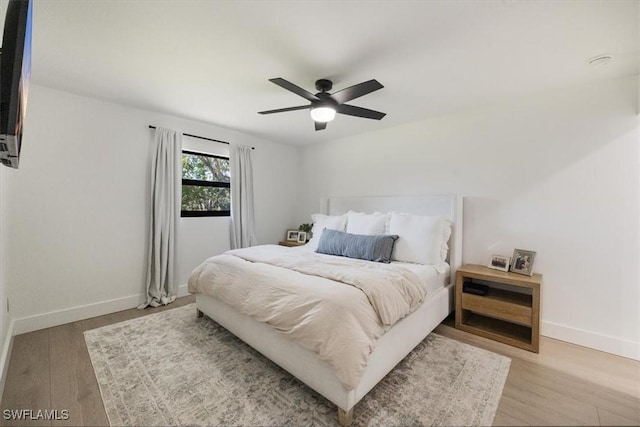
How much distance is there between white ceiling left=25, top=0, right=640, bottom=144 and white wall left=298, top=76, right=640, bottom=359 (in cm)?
27

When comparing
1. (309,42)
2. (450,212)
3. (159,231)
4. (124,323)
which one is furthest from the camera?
(159,231)

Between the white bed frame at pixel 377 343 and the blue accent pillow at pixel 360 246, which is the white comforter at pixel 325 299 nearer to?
the white bed frame at pixel 377 343

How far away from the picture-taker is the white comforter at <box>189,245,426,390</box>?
140cm

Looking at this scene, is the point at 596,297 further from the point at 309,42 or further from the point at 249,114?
the point at 249,114

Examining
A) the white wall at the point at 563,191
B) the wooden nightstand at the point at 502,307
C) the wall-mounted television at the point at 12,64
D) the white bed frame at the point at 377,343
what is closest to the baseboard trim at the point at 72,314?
the white bed frame at the point at 377,343

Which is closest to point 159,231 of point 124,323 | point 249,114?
point 124,323

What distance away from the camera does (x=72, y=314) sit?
2.69 meters

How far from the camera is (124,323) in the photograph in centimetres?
263

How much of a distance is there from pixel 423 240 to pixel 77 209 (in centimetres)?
362

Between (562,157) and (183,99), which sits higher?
(183,99)

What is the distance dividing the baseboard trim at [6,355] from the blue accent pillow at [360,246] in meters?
2.56

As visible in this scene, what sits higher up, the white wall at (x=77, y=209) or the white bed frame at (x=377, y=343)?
the white wall at (x=77, y=209)

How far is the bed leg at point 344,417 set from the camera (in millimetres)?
1399

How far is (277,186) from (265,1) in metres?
3.28
